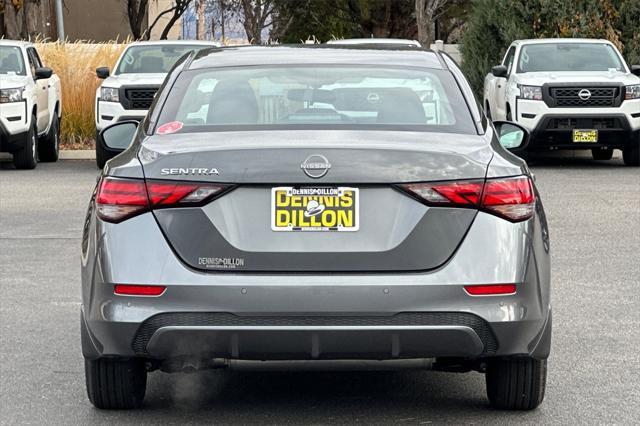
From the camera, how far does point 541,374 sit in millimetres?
6297

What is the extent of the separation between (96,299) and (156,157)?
585 millimetres

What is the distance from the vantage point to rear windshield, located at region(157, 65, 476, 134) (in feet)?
20.5

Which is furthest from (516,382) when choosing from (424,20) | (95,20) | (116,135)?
(95,20)

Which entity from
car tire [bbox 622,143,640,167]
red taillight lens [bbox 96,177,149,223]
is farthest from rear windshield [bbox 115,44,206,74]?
red taillight lens [bbox 96,177,149,223]

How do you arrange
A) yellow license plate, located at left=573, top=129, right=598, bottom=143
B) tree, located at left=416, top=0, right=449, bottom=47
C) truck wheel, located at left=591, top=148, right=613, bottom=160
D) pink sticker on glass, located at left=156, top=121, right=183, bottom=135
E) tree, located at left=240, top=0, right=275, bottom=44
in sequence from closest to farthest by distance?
pink sticker on glass, located at left=156, top=121, right=183, bottom=135 < yellow license plate, located at left=573, top=129, right=598, bottom=143 < truck wheel, located at left=591, top=148, right=613, bottom=160 < tree, located at left=416, top=0, right=449, bottom=47 < tree, located at left=240, top=0, right=275, bottom=44

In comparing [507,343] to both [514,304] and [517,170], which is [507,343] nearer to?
[514,304]

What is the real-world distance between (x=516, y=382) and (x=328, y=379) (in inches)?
45.9

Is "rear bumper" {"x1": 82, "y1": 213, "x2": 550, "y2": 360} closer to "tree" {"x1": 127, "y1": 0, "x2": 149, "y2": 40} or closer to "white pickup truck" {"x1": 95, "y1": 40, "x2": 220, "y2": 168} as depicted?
"white pickup truck" {"x1": 95, "y1": 40, "x2": 220, "y2": 168}

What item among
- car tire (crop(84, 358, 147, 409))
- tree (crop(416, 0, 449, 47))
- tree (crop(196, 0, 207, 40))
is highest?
car tire (crop(84, 358, 147, 409))

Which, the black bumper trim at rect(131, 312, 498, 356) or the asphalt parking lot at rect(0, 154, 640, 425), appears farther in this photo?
the asphalt parking lot at rect(0, 154, 640, 425)

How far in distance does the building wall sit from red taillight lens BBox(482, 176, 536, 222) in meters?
56.3

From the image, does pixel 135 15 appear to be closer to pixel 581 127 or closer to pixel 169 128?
pixel 581 127

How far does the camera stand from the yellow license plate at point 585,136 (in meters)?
20.9

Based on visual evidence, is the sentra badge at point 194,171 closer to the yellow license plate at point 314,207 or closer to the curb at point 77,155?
the yellow license plate at point 314,207
